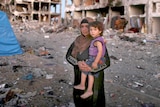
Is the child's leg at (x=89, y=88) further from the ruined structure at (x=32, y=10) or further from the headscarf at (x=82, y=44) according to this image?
the ruined structure at (x=32, y=10)

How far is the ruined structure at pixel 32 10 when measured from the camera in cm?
3183

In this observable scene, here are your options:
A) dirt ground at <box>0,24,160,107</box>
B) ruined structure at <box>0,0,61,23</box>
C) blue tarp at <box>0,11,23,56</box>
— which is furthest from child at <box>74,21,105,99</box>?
ruined structure at <box>0,0,61,23</box>

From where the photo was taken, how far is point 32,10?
32562 millimetres

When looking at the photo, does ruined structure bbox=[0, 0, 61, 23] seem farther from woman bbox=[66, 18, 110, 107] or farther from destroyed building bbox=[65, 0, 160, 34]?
woman bbox=[66, 18, 110, 107]

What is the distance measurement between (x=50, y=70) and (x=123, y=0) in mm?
13487

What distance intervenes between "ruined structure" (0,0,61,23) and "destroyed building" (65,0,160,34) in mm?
9859

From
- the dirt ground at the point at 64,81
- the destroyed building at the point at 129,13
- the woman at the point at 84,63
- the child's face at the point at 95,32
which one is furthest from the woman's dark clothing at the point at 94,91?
the destroyed building at the point at 129,13

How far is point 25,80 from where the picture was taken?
5.27 metres

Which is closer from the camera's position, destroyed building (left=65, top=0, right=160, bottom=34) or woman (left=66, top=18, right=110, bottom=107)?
woman (left=66, top=18, right=110, bottom=107)

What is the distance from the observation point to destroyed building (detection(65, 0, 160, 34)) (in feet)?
53.0

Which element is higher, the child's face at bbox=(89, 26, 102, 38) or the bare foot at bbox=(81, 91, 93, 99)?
the child's face at bbox=(89, 26, 102, 38)

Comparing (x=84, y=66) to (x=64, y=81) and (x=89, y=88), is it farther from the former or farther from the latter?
(x=64, y=81)

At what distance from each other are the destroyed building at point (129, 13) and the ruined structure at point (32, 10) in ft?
32.3

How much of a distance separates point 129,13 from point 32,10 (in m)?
17.7
